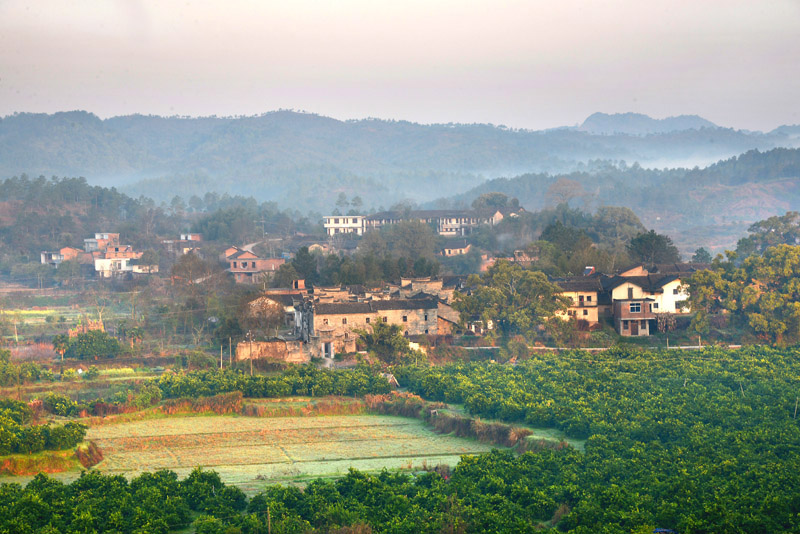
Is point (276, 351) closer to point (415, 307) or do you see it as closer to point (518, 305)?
point (415, 307)

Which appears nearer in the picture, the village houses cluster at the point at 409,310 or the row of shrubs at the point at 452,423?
the row of shrubs at the point at 452,423

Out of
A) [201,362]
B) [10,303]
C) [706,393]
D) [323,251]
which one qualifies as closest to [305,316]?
[201,362]

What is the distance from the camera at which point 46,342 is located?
37000mm

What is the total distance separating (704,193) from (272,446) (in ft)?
356

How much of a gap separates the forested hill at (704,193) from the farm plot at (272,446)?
252 ft

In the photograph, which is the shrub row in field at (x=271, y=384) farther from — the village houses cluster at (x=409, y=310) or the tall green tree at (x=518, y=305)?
the tall green tree at (x=518, y=305)

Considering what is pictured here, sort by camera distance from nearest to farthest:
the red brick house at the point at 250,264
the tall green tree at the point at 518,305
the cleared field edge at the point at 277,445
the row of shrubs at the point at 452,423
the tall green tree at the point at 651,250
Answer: the cleared field edge at the point at 277,445
the row of shrubs at the point at 452,423
the tall green tree at the point at 518,305
the tall green tree at the point at 651,250
the red brick house at the point at 250,264

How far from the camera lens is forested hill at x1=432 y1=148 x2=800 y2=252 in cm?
11069

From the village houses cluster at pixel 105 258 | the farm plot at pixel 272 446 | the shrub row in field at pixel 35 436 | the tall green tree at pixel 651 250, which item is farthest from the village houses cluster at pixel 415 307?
the village houses cluster at pixel 105 258

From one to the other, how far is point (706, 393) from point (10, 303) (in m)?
36.4

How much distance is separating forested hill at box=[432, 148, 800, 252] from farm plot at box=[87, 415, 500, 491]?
76.7 meters

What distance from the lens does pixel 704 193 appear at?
122 meters

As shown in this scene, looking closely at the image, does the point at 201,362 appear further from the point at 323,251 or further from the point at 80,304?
the point at 323,251

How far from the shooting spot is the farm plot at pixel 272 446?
71.5ft
